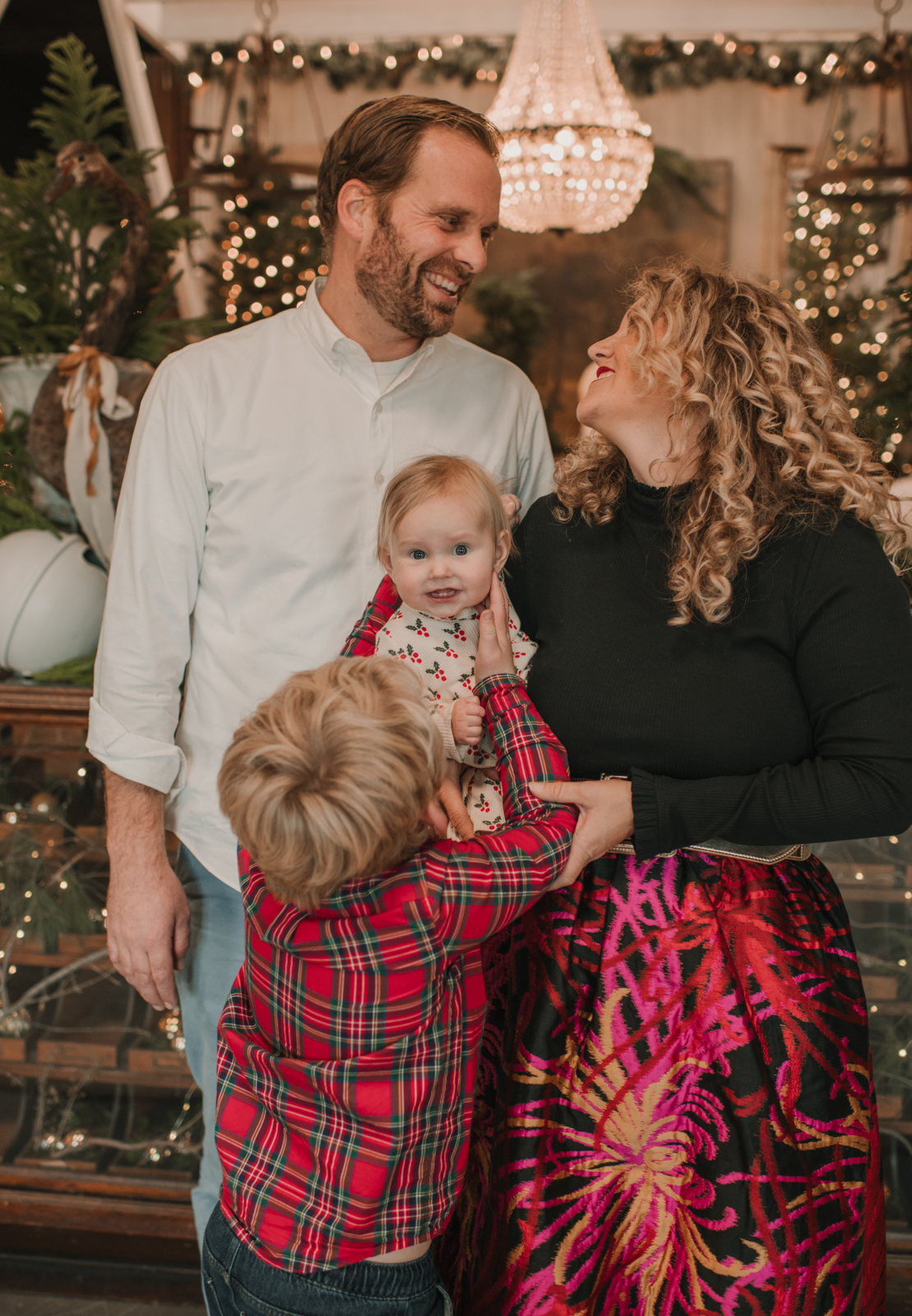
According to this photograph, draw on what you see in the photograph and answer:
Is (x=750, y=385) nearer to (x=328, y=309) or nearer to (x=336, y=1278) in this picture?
(x=328, y=309)

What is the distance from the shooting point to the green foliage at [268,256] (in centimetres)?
460

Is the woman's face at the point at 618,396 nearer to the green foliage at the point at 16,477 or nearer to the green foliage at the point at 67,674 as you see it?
the green foliage at the point at 67,674

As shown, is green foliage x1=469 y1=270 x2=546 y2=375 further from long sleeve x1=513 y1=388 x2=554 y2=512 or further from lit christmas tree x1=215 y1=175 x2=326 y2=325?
long sleeve x1=513 y1=388 x2=554 y2=512

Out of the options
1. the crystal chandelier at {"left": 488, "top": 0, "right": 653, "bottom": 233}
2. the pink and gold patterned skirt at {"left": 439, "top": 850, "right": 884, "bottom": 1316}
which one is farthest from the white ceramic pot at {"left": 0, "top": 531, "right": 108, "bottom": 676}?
→ the crystal chandelier at {"left": 488, "top": 0, "right": 653, "bottom": 233}

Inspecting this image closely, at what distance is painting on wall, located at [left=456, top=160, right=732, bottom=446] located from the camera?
5316mm

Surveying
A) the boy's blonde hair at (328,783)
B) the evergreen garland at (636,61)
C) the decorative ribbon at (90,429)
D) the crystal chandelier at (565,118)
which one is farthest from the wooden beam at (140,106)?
the boy's blonde hair at (328,783)

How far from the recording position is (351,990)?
112 cm

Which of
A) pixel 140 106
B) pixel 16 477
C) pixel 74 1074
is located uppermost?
pixel 140 106

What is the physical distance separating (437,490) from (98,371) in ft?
2.95

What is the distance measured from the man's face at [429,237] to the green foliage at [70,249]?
2.54ft

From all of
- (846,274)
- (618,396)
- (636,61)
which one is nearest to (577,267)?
(636,61)

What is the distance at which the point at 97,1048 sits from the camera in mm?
2146

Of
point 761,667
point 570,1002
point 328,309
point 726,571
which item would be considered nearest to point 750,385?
point 726,571

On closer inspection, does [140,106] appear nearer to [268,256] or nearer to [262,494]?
[268,256]
